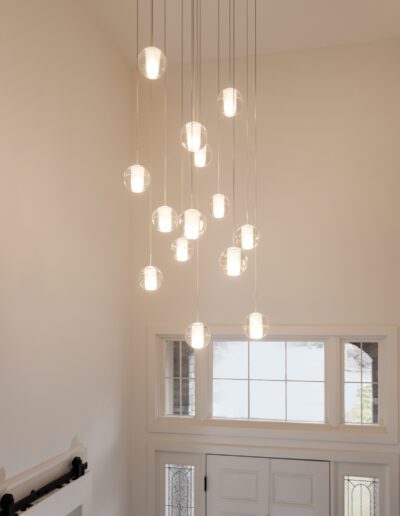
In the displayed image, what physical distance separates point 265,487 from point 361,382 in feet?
3.53

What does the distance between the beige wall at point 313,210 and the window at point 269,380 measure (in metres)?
0.30

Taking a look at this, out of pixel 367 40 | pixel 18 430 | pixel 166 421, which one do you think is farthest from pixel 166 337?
pixel 367 40

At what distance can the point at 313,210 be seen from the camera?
4.28m

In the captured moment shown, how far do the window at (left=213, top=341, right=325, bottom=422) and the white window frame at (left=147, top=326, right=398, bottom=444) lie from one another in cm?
8

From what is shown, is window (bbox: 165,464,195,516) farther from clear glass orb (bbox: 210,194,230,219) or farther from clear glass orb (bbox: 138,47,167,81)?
clear glass orb (bbox: 138,47,167,81)

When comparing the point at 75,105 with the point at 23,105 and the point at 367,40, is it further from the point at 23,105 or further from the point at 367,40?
the point at 367,40

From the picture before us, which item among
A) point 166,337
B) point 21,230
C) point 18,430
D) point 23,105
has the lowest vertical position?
point 18,430

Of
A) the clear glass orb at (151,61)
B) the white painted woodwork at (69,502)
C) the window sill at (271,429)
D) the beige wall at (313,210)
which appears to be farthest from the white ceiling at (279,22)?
the white painted woodwork at (69,502)

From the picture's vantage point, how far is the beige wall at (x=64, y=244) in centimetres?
288

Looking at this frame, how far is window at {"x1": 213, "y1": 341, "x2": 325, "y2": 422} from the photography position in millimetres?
4367

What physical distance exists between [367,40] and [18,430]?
3597mm

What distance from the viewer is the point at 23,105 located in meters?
3.00

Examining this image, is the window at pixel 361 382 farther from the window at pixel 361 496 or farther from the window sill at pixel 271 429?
the window at pixel 361 496

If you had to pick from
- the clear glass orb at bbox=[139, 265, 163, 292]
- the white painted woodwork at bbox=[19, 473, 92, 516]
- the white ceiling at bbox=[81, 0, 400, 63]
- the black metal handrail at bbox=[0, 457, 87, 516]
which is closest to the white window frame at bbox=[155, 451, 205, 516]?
the white painted woodwork at bbox=[19, 473, 92, 516]
